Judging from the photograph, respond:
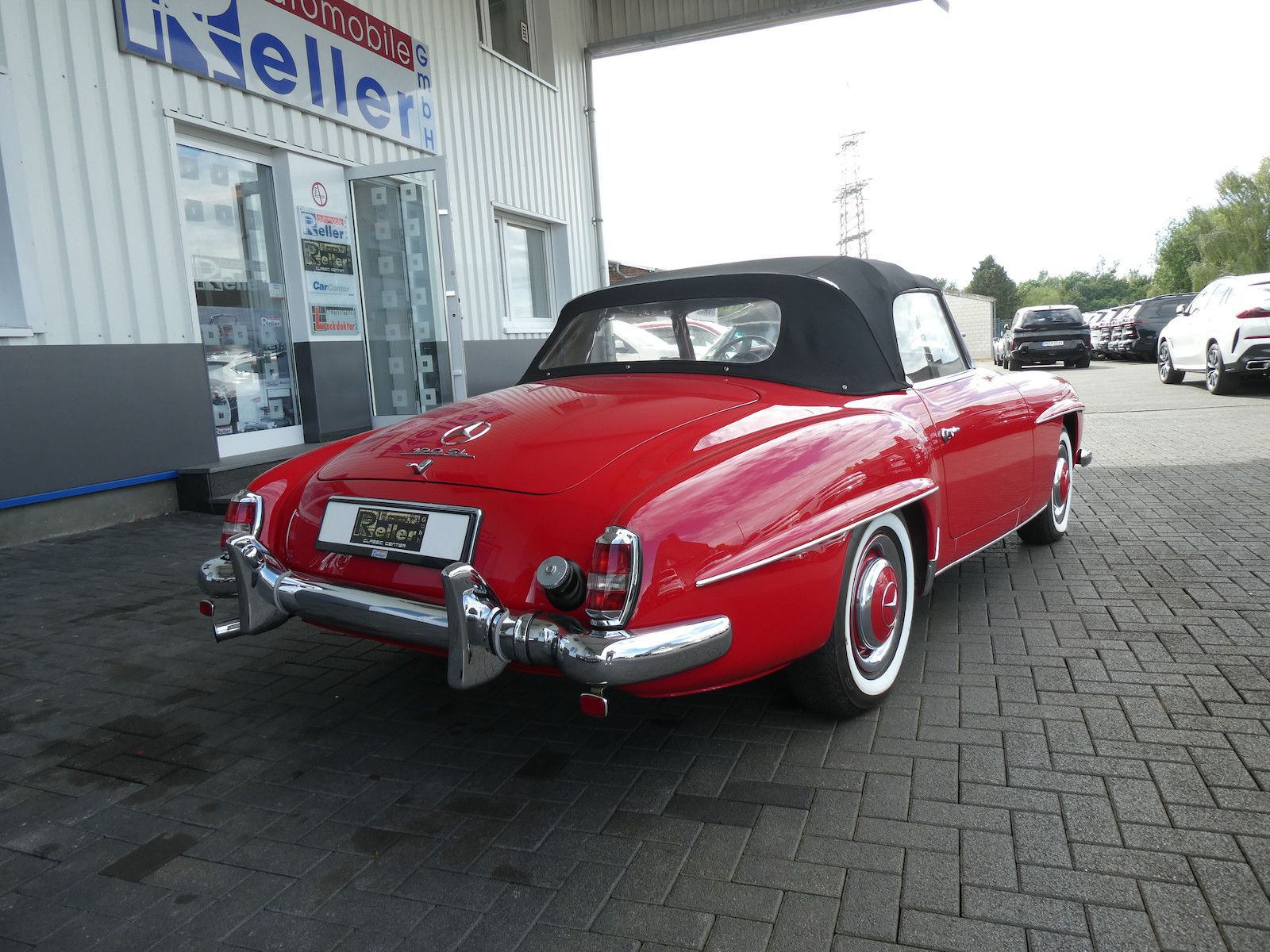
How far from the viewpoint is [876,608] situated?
286cm

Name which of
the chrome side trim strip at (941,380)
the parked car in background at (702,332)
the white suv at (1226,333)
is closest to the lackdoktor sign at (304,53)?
the parked car in background at (702,332)

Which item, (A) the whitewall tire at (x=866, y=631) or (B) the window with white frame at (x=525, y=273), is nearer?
(A) the whitewall tire at (x=866, y=631)

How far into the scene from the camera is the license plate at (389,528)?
260 cm

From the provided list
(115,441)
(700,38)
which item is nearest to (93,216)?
(115,441)

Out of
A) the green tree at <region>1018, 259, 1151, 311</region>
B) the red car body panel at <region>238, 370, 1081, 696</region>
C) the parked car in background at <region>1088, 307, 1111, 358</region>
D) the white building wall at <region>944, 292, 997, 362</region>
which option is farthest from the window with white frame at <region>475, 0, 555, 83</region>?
the green tree at <region>1018, 259, 1151, 311</region>

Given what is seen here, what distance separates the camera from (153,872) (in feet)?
7.07

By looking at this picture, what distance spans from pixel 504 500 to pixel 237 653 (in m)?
1.89

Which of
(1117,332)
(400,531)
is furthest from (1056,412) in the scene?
(1117,332)

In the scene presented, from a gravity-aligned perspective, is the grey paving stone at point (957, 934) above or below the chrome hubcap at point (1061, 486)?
below

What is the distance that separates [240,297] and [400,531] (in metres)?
5.61

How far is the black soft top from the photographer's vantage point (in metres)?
3.21

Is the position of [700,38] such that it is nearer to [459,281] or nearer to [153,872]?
[459,281]

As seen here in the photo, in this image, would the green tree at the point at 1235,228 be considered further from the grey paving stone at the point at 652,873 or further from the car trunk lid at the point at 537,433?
the grey paving stone at the point at 652,873

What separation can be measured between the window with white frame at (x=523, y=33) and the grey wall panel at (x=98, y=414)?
6504mm
